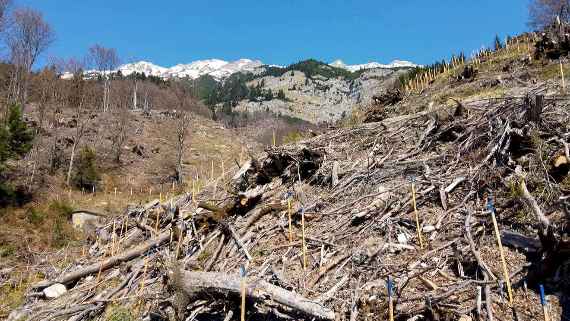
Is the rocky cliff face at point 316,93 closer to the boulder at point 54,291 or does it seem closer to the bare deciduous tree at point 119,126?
the bare deciduous tree at point 119,126

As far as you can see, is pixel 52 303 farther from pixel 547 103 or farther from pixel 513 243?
pixel 547 103

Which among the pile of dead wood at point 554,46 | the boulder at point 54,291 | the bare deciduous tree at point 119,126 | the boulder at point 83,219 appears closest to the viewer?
the boulder at point 54,291

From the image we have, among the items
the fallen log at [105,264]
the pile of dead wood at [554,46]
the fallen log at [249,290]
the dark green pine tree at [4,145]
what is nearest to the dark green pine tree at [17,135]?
the dark green pine tree at [4,145]

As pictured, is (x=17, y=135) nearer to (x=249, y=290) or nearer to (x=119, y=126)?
(x=119, y=126)

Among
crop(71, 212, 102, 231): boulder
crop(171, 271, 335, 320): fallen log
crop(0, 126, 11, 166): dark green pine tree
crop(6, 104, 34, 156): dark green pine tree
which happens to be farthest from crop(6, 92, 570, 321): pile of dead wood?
crop(6, 104, 34, 156): dark green pine tree

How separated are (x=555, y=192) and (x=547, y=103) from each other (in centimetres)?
331

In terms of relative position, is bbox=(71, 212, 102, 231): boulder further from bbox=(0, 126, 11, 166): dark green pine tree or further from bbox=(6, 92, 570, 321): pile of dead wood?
bbox=(6, 92, 570, 321): pile of dead wood

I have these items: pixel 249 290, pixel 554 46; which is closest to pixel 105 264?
pixel 249 290

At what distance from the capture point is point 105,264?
→ 857 centimetres

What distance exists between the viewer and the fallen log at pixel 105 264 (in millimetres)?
8391

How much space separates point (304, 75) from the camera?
7407 inches

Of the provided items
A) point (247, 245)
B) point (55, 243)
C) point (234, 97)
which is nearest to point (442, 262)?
point (247, 245)

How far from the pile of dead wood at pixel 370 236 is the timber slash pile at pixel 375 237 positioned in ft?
0.09

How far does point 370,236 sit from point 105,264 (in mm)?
6191
